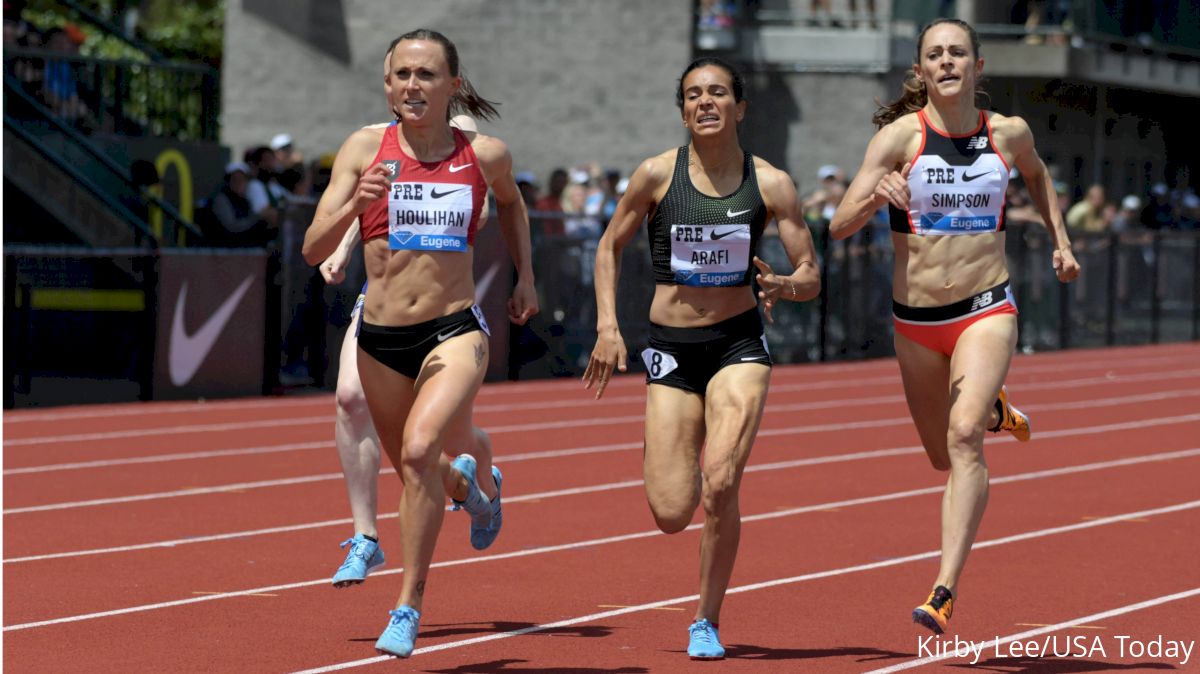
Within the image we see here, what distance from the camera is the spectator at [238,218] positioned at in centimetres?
1883

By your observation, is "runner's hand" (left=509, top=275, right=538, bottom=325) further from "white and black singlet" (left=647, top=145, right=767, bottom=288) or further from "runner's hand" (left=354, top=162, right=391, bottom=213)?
"runner's hand" (left=354, top=162, right=391, bottom=213)

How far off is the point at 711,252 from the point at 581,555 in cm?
277

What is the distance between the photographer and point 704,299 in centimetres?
768

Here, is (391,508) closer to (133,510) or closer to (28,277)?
(133,510)

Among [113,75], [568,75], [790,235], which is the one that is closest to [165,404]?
[113,75]

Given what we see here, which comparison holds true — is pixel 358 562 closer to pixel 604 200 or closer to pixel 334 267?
pixel 334 267

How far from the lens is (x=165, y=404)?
18.0m

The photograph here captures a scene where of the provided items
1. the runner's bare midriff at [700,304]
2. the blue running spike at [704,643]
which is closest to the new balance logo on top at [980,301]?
the runner's bare midriff at [700,304]

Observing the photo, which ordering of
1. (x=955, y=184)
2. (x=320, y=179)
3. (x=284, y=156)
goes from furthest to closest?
(x=284, y=156), (x=320, y=179), (x=955, y=184)

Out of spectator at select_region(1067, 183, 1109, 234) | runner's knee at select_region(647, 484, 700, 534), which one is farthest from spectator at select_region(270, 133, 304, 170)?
runner's knee at select_region(647, 484, 700, 534)

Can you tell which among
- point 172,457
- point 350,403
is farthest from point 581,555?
point 172,457

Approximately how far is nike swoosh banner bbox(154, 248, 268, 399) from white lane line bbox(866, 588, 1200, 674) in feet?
35.7

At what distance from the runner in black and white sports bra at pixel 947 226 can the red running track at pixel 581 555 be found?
971 mm

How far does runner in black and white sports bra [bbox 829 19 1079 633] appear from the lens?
7.91 meters
